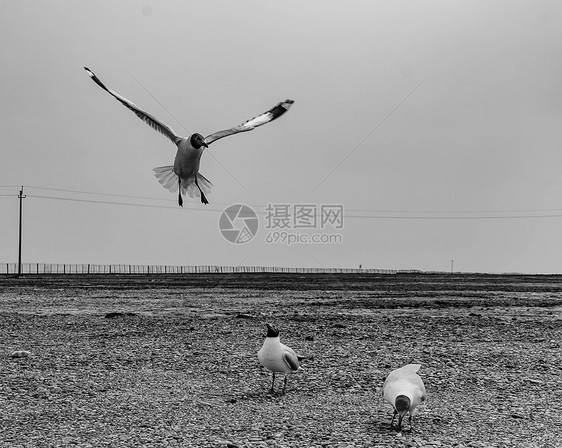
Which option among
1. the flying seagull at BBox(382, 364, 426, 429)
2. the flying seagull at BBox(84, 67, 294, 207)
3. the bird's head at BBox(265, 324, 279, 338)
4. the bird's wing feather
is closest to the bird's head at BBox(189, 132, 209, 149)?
the flying seagull at BBox(84, 67, 294, 207)

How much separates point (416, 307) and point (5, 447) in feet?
76.2

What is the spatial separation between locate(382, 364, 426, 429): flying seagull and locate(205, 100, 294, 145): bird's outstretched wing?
4.10m

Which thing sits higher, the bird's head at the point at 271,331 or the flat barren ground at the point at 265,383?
the bird's head at the point at 271,331

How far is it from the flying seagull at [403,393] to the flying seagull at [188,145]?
331cm

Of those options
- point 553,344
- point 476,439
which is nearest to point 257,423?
point 476,439

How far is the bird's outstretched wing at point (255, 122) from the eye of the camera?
10.9 meters

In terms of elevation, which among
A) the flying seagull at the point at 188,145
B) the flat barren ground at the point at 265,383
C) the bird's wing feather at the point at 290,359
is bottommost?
A: the flat barren ground at the point at 265,383

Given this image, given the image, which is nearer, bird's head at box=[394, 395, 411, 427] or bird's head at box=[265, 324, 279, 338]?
bird's head at box=[394, 395, 411, 427]

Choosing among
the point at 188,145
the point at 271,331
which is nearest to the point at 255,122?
the point at 188,145

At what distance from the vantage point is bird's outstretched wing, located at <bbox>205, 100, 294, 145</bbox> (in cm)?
1091

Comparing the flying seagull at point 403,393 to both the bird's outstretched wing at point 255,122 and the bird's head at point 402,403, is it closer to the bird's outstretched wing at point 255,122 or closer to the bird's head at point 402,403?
the bird's head at point 402,403

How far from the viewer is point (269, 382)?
12188mm

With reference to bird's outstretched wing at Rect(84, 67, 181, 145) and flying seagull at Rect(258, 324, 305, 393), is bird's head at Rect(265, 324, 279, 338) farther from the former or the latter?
bird's outstretched wing at Rect(84, 67, 181, 145)

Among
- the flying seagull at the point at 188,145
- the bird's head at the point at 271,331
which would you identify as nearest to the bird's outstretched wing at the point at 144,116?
the flying seagull at the point at 188,145
